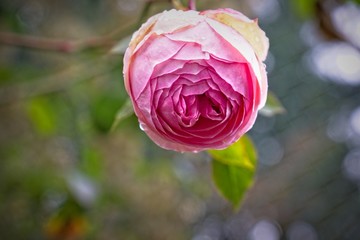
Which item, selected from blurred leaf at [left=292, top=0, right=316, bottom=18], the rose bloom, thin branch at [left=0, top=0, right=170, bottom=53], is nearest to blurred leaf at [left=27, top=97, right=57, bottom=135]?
thin branch at [left=0, top=0, right=170, bottom=53]

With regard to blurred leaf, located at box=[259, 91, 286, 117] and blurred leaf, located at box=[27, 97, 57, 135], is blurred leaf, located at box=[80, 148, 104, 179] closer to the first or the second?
blurred leaf, located at box=[27, 97, 57, 135]

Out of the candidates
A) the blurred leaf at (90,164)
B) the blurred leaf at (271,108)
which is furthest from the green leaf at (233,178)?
the blurred leaf at (90,164)

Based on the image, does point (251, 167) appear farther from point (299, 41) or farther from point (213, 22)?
point (299, 41)

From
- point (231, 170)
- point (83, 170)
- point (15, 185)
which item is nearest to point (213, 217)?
point (15, 185)

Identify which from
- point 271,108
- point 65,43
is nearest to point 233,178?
point 271,108

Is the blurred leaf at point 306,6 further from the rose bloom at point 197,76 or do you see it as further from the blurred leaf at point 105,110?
the rose bloom at point 197,76

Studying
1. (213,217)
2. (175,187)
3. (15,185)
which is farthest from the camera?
(213,217)
